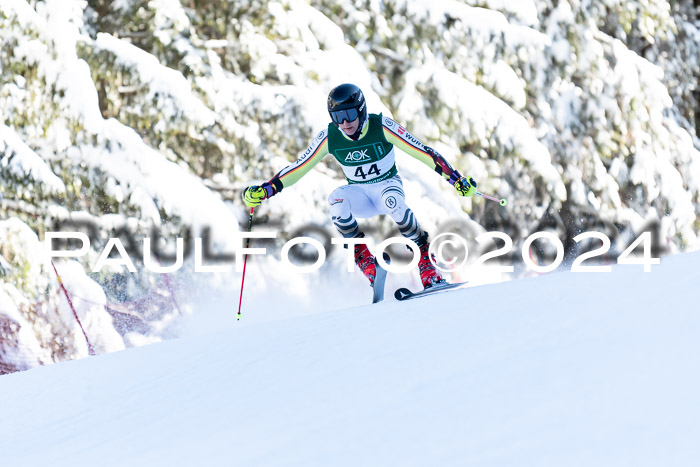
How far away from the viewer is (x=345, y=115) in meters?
4.57

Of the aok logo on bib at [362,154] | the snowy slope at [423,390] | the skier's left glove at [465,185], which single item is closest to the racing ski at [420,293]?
the snowy slope at [423,390]

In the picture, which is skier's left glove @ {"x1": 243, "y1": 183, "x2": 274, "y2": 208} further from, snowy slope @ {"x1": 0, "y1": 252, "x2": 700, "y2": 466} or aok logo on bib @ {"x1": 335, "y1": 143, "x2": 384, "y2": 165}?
snowy slope @ {"x1": 0, "y1": 252, "x2": 700, "y2": 466}

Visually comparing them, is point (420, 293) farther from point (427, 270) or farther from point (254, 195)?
point (254, 195)

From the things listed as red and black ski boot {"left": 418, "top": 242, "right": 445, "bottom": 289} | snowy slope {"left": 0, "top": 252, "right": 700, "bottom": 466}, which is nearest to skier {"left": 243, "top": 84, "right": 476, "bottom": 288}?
red and black ski boot {"left": 418, "top": 242, "right": 445, "bottom": 289}

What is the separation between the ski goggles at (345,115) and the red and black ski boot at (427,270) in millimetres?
988

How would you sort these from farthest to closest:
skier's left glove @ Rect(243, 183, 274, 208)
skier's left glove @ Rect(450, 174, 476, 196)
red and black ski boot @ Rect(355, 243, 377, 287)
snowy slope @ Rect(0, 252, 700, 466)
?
red and black ski boot @ Rect(355, 243, 377, 287), skier's left glove @ Rect(243, 183, 274, 208), skier's left glove @ Rect(450, 174, 476, 196), snowy slope @ Rect(0, 252, 700, 466)

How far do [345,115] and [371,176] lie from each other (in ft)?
1.49

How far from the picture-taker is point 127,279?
402 inches

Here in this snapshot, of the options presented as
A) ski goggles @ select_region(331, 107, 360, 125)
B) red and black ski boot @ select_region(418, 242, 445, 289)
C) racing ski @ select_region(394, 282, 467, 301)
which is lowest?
racing ski @ select_region(394, 282, 467, 301)

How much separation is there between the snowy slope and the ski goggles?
1138 millimetres

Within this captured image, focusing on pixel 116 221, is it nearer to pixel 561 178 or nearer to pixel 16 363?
pixel 16 363

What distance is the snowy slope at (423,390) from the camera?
75.9 inches

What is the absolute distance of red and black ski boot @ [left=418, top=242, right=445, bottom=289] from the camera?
16.3 feet

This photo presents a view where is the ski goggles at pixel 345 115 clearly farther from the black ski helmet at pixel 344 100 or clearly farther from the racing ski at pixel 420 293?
the racing ski at pixel 420 293
